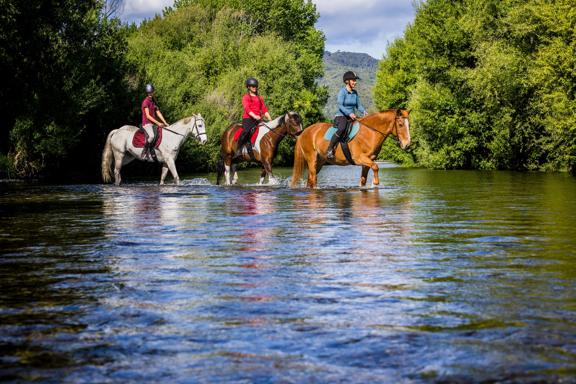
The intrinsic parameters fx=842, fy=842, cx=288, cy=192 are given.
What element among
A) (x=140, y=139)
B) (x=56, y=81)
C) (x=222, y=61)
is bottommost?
(x=140, y=139)

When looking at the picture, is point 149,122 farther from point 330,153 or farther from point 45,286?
point 45,286

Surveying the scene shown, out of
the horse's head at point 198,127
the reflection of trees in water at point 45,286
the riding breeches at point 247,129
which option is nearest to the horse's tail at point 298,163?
the riding breeches at point 247,129

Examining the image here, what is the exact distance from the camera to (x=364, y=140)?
76.0ft

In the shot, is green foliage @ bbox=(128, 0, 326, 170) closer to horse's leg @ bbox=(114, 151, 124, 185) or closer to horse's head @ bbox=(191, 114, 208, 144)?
horse's leg @ bbox=(114, 151, 124, 185)

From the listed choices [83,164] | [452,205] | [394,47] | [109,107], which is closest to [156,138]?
[452,205]

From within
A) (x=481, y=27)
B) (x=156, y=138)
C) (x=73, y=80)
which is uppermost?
(x=481, y=27)

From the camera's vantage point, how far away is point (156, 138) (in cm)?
→ 2781

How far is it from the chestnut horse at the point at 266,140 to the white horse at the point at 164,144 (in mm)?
957

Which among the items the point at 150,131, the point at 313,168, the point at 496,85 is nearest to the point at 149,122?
the point at 150,131

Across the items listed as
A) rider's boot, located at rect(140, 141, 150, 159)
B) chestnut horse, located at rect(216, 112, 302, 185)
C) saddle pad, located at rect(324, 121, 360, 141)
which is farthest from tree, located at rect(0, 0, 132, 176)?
saddle pad, located at rect(324, 121, 360, 141)

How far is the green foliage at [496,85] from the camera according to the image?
136 feet

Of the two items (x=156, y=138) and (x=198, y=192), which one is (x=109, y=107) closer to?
(x=156, y=138)

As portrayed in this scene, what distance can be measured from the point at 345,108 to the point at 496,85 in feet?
92.0

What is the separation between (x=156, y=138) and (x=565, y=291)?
21.9m
